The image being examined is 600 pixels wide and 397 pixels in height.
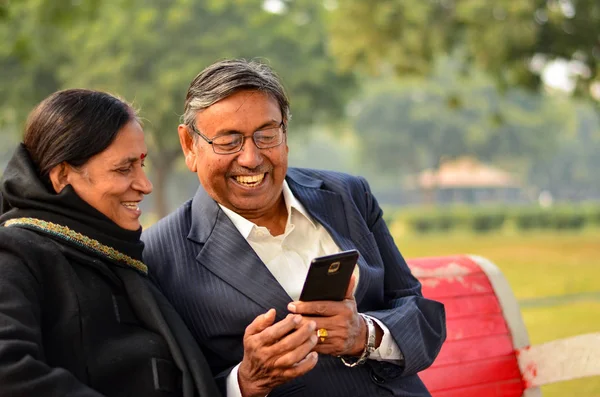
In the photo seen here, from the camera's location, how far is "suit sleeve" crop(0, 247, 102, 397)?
2.23 metres

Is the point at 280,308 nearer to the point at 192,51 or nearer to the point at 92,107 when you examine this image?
the point at 92,107

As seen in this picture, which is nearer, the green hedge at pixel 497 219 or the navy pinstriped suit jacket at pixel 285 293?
the navy pinstriped suit jacket at pixel 285 293

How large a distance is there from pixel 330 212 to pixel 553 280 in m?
15.6

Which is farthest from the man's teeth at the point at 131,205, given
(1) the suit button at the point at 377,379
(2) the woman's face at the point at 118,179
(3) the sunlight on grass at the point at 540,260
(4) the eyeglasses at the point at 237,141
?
(3) the sunlight on grass at the point at 540,260

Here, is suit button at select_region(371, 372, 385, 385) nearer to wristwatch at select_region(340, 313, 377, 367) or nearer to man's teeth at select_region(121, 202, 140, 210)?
wristwatch at select_region(340, 313, 377, 367)

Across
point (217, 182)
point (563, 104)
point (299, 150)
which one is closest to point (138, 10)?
point (217, 182)

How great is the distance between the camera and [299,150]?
9419 centimetres

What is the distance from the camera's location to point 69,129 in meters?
2.58

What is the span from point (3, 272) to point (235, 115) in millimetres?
1075

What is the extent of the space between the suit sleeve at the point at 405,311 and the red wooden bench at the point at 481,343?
64 cm

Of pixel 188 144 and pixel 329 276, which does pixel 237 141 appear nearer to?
pixel 188 144

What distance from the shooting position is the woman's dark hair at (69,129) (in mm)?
2572

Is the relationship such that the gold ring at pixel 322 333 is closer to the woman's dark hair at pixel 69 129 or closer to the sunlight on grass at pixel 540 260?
the woman's dark hair at pixel 69 129

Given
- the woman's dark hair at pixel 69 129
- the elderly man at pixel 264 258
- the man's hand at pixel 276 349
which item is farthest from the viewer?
the elderly man at pixel 264 258
